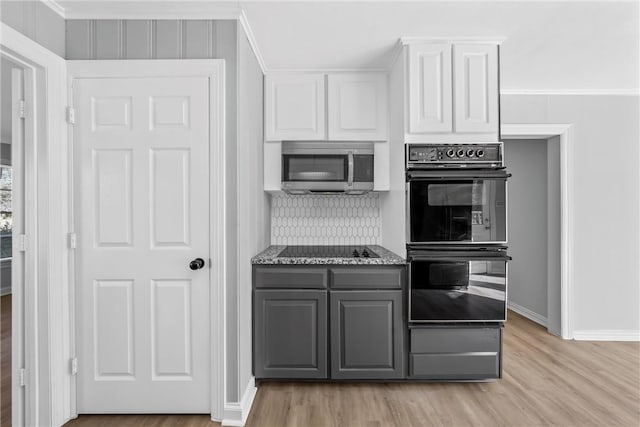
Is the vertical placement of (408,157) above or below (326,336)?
above

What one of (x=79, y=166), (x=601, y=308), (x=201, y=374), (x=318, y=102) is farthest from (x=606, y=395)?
(x=79, y=166)

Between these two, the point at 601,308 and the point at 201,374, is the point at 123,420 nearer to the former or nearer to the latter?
the point at 201,374

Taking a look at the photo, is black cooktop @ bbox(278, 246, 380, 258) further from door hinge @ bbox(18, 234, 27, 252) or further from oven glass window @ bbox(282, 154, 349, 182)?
door hinge @ bbox(18, 234, 27, 252)

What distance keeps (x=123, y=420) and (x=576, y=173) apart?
4.21 metres

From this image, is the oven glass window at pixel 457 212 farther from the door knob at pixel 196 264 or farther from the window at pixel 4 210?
the window at pixel 4 210

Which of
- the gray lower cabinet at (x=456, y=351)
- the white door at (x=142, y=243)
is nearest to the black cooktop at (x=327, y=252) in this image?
the gray lower cabinet at (x=456, y=351)

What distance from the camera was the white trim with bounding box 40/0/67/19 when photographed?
2.05 m

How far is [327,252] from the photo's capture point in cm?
303

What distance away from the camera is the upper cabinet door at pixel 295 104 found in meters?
3.01

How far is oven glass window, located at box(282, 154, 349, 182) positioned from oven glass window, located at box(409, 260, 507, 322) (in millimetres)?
940

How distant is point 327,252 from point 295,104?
4.06ft

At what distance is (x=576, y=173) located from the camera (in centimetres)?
357

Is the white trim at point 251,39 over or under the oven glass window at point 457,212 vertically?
over

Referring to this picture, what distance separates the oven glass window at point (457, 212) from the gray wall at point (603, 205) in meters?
1.51
